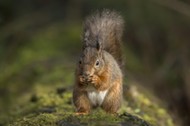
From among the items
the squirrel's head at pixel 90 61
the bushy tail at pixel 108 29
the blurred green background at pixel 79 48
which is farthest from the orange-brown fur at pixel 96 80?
the blurred green background at pixel 79 48

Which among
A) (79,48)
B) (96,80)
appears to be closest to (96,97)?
(96,80)

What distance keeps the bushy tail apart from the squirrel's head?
2.45ft

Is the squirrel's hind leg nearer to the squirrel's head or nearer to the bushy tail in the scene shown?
the squirrel's head

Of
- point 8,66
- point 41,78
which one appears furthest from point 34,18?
point 41,78

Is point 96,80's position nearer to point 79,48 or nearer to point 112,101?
point 112,101

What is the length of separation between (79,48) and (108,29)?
16.7 ft

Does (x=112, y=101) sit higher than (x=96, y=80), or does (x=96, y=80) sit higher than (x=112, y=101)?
(x=96, y=80)

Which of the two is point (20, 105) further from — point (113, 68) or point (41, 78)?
point (113, 68)

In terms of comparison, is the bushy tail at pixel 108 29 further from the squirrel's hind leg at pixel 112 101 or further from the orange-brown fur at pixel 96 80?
the squirrel's hind leg at pixel 112 101

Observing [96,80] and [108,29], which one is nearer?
[96,80]

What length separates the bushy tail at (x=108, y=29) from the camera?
671cm

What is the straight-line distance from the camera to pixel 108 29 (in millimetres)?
6969

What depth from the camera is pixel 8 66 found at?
36.4 feet

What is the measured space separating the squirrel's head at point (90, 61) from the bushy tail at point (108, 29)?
748 mm
